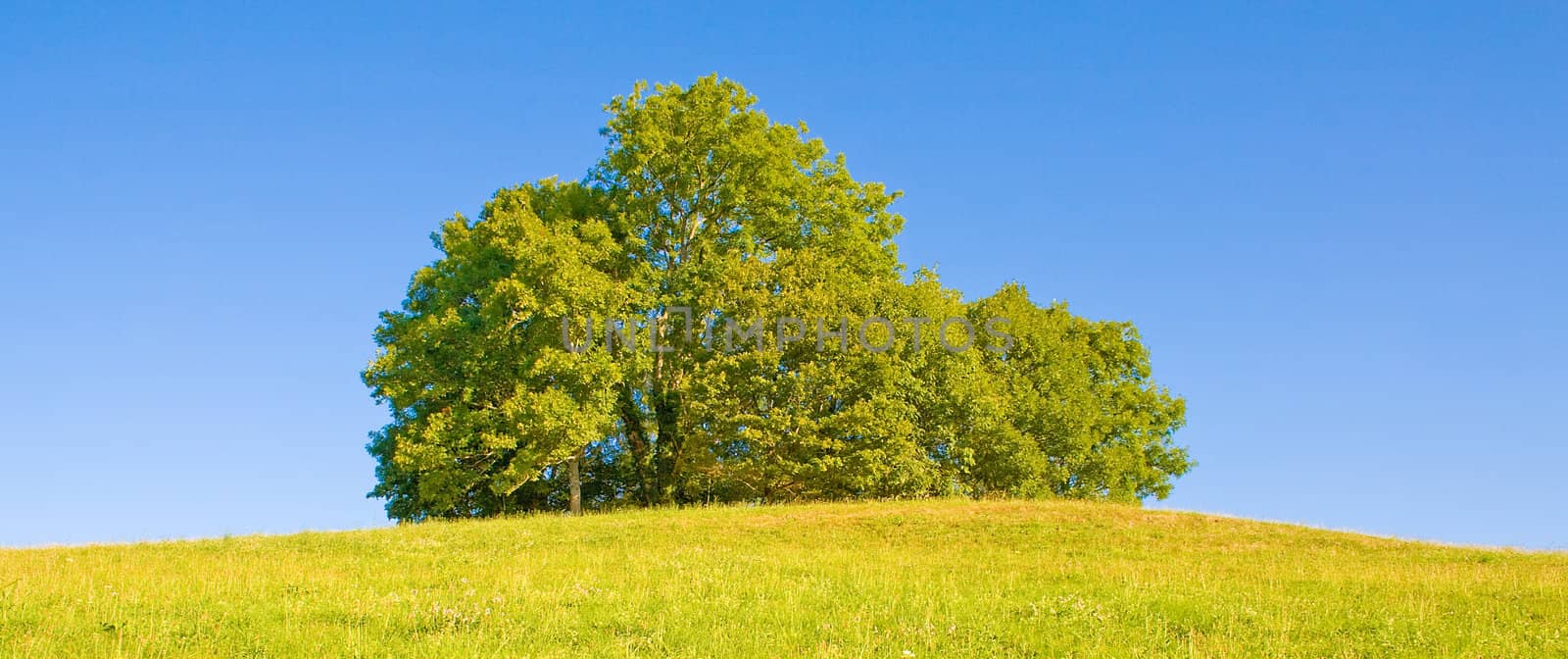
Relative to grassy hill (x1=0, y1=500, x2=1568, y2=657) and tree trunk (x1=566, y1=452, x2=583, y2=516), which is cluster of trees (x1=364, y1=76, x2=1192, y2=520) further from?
grassy hill (x1=0, y1=500, x2=1568, y2=657)

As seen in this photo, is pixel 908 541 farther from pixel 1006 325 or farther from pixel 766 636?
pixel 1006 325

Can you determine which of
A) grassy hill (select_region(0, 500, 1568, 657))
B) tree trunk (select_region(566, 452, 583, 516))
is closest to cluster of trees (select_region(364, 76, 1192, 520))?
tree trunk (select_region(566, 452, 583, 516))

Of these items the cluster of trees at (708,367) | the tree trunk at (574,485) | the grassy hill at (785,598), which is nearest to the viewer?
the grassy hill at (785,598)

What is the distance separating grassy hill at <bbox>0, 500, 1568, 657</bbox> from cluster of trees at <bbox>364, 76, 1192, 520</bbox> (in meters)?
7.48

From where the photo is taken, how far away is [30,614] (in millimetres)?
13164

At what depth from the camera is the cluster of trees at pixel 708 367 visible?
32.8m

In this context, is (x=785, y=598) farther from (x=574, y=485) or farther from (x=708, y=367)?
(x=574, y=485)

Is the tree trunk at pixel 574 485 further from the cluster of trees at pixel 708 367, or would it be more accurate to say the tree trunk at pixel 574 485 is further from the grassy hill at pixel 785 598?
the grassy hill at pixel 785 598

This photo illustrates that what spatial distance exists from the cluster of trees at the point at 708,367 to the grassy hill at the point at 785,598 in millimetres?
7484

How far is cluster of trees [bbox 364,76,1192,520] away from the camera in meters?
32.8

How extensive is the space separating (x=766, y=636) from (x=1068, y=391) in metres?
29.1

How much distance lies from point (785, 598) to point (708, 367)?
1887 centimetres

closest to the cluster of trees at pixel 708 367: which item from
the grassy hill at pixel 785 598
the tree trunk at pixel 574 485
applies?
the tree trunk at pixel 574 485

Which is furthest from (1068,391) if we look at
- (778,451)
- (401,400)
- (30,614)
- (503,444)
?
(30,614)
